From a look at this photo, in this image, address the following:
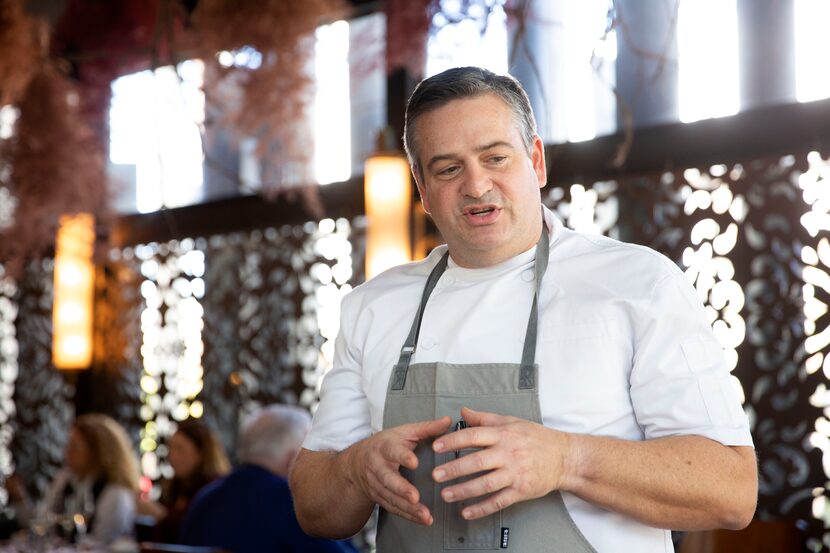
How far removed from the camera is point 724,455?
140 centimetres

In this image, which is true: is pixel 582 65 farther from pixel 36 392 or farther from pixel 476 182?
pixel 36 392

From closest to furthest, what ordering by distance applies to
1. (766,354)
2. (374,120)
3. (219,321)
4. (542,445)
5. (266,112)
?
(542,445) → (766,354) → (266,112) → (374,120) → (219,321)

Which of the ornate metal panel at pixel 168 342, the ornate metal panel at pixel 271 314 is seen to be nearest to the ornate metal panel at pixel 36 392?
the ornate metal panel at pixel 168 342

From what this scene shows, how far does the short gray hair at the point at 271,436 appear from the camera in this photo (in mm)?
3639

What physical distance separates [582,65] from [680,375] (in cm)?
290

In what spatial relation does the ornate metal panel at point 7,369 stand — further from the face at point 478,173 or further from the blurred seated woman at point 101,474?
the face at point 478,173

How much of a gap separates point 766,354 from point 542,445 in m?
2.47

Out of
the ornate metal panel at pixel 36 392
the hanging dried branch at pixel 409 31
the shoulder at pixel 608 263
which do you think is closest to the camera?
the shoulder at pixel 608 263

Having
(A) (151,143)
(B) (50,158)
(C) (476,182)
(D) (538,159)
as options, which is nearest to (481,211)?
(C) (476,182)

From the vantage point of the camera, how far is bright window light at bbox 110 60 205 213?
5.68 metres

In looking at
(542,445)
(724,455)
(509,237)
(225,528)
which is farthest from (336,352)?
(225,528)

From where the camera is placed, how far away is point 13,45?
436 centimetres

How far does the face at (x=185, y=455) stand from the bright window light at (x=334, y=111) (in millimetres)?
1385

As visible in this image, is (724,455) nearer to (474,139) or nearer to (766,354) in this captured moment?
(474,139)
